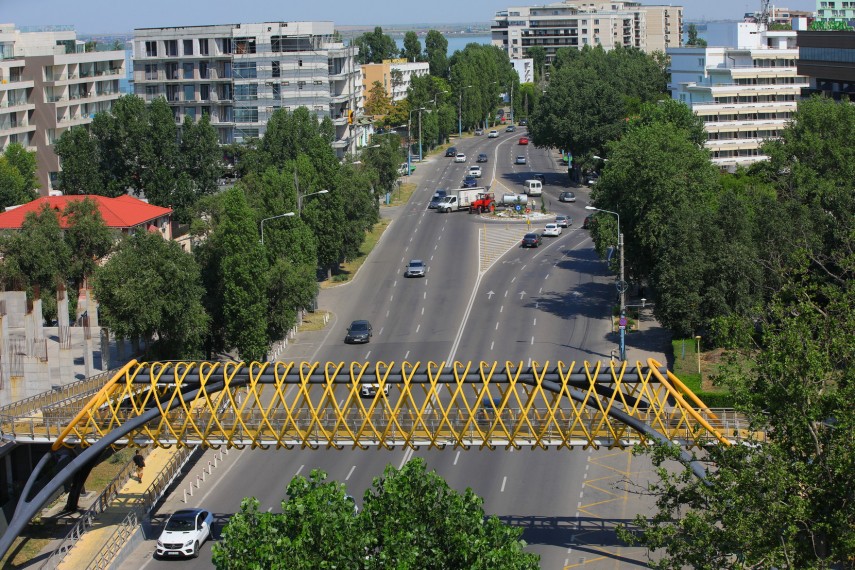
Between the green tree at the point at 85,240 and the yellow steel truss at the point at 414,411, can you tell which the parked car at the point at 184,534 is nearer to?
the yellow steel truss at the point at 414,411

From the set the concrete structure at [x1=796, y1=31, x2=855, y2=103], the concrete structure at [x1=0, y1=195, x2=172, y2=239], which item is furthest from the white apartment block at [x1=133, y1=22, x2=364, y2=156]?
the concrete structure at [x1=796, y1=31, x2=855, y2=103]

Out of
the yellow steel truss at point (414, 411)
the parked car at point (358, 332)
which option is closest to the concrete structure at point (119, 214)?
the parked car at point (358, 332)

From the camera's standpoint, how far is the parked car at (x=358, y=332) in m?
79.9

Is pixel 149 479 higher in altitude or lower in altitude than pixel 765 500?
lower

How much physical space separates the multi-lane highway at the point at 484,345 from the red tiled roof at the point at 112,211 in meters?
15.5

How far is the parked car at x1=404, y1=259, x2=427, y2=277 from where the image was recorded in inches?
3878

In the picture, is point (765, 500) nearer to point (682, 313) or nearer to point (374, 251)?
point (682, 313)

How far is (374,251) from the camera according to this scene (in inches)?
4267

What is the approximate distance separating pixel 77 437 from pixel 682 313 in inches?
1546

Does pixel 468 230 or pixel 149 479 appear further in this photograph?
pixel 468 230

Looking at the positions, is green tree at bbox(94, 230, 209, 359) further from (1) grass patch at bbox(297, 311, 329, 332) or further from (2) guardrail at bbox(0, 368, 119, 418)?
(1) grass patch at bbox(297, 311, 329, 332)

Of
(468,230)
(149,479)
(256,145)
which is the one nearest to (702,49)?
(468,230)

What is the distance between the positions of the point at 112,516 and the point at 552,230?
225ft

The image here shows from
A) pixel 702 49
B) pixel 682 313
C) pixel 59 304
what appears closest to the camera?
pixel 59 304
